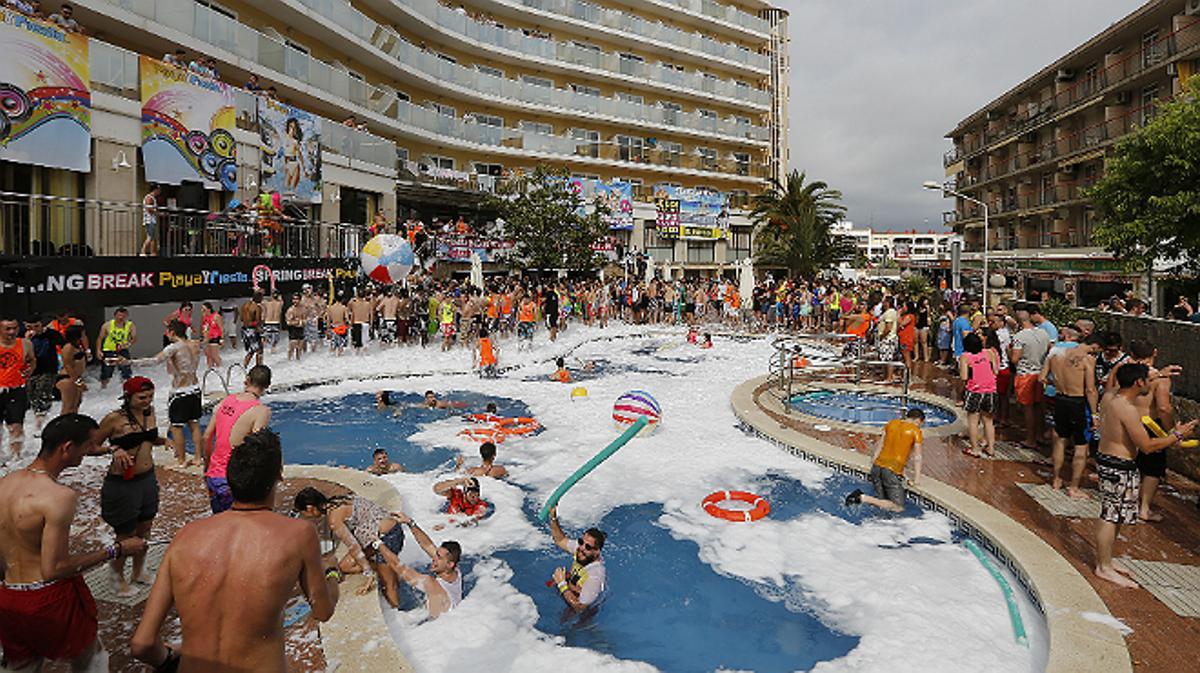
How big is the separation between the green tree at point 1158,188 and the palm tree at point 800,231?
21.8 m

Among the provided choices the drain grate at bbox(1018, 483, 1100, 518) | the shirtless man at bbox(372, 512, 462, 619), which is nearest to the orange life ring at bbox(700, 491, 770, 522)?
the drain grate at bbox(1018, 483, 1100, 518)

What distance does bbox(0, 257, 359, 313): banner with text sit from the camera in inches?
440

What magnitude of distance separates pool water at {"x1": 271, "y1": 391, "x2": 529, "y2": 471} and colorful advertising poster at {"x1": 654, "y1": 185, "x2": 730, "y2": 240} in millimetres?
30251

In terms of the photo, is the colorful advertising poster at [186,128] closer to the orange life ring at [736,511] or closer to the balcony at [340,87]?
the balcony at [340,87]

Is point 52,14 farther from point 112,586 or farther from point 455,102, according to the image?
point 455,102

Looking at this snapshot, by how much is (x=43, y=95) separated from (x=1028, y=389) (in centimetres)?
1803

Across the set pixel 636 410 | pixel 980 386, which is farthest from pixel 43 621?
pixel 980 386

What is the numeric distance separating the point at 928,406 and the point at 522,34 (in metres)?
34.1

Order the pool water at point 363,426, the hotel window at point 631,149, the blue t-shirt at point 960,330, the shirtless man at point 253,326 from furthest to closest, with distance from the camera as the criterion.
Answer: the hotel window at point 631,149, the shirtless man at point 253,326, the blue t-shirt at point 960,330, the pool water at point 363,426

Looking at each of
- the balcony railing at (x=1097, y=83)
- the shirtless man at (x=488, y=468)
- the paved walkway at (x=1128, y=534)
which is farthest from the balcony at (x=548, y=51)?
the paved walkway at (x=1128, y=534)

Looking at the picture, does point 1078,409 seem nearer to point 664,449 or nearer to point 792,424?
point 792,424

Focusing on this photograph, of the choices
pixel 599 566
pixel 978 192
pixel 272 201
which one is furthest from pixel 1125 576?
pixel 978 192

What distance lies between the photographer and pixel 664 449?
10961mm

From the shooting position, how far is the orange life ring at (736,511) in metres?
8.12
